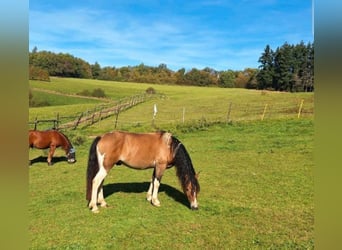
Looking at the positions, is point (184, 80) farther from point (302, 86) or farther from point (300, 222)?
point (300, 222)

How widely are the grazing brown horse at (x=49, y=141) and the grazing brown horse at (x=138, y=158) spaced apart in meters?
6.22

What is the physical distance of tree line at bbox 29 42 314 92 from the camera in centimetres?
5647

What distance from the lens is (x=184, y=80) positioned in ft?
258

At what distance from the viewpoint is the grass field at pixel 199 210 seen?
525 centimetres

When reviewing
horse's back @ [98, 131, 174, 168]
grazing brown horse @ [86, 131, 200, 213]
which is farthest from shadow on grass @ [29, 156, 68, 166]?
horse's back @ [98, 131, 174, 168]

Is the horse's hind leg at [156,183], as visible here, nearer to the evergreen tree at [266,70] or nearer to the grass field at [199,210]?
the grass field at [199,210]

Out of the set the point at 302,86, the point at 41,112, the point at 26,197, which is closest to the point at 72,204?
the point at 26,197

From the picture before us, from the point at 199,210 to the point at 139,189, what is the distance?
7.42ft

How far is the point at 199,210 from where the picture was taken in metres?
6.66

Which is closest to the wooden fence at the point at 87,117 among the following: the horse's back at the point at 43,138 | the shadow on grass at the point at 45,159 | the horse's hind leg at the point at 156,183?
the shadow on grass at the point at 45,159

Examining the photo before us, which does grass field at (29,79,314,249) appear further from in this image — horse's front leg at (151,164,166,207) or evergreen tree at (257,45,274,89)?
evergreen tree at (257,45,274,89)

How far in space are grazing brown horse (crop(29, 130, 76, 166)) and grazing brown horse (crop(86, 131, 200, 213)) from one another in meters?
6.22

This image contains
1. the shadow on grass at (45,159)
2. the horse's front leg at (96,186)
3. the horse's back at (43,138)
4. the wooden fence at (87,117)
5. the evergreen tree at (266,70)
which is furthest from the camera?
the evergreen tree at (266,70)
